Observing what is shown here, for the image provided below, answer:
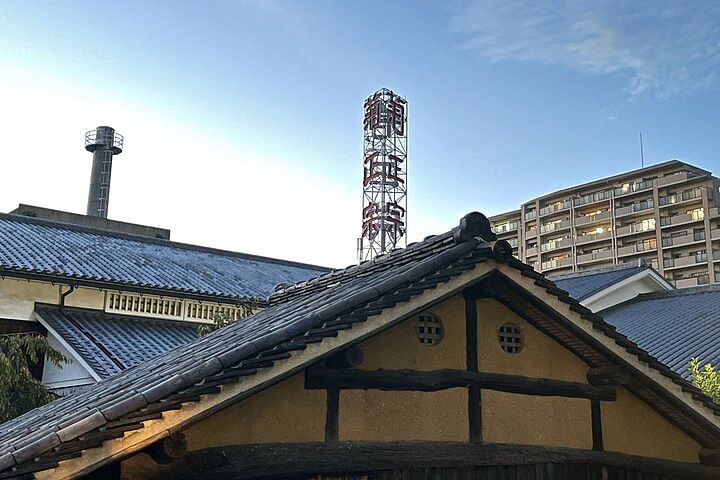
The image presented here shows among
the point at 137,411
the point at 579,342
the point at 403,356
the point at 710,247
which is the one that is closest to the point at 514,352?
the point at 579,342

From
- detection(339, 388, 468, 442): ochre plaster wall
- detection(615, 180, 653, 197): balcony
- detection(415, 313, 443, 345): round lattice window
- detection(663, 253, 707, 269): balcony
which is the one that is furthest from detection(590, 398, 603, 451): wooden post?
Answer: detection(615, 180, 653, 197): balcony

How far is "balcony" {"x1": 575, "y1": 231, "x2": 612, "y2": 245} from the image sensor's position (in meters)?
75.1

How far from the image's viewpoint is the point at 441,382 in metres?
8.03

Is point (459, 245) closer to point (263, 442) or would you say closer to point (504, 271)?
point (504, 271)

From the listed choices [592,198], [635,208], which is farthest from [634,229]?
[592,198]

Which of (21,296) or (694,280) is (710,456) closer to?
(21,296)

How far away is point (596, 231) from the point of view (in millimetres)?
76500

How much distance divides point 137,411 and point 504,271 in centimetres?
410

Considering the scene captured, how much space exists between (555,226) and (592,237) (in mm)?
4970

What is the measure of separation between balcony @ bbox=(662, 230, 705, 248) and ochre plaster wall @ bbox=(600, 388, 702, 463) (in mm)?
62816

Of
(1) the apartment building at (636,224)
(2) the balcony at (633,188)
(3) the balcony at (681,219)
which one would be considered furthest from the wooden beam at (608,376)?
(2) the balcony at (633,188)

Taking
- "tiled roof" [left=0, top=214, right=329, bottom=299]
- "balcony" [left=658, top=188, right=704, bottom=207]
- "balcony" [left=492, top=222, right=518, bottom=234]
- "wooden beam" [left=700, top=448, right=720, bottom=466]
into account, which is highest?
"balcony" [left=492, top=222, right=518, bottom=234]

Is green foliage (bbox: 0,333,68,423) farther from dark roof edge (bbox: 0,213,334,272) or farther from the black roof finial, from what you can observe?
the black roof finial

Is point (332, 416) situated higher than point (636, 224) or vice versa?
point (636, 224)
